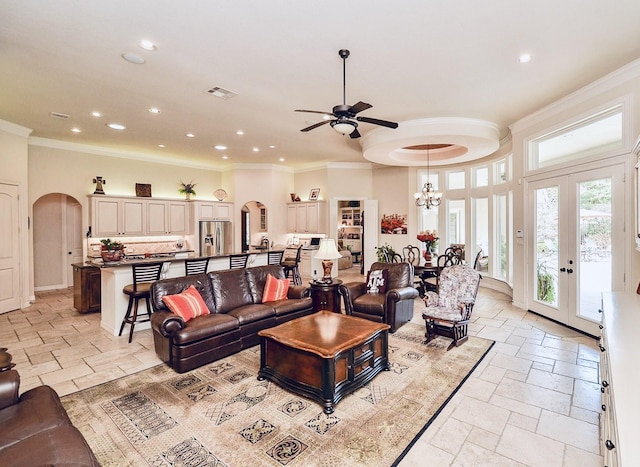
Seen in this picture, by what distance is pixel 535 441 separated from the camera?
7.82 ft

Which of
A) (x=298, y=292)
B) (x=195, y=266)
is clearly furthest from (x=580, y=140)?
(x=195, y=266)

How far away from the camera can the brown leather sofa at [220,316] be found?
353 cm

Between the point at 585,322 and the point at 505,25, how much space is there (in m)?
4.12

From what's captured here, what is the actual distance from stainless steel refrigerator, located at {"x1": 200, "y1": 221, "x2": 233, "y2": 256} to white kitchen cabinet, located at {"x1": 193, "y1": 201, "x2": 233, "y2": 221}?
0.47 feet

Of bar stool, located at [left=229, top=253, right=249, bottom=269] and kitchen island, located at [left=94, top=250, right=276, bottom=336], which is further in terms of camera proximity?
bar stool, located at [left=229, top=253, right=249, bottom=269]

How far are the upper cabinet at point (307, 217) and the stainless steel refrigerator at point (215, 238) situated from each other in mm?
1918

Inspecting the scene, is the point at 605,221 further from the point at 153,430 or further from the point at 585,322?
the point at 153,430

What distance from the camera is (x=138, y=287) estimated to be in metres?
4.66

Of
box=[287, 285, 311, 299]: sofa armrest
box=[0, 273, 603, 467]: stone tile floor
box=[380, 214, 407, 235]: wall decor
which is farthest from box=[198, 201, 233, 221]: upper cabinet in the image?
box=[287, 285, 311, 299]: sofa armrest

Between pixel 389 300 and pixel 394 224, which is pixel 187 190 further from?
pixel 389 300

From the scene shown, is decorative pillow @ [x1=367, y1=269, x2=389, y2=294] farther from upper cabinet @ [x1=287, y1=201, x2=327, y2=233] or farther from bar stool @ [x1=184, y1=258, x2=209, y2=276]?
upper cabinet @ [x1=287, y1=201, x2=327, y2=233]

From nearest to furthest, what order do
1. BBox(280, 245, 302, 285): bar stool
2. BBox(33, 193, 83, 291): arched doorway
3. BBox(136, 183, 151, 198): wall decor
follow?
1. BBox(280, 245, 302, 285): bar stool
2. BBox(33, 193, 83, 291): arched doorway
3. BBox(136, 183, 151, 198): wall decor

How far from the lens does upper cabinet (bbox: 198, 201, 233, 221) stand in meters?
8.91

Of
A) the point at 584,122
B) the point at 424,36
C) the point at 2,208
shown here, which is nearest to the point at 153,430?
the point at 424,36
